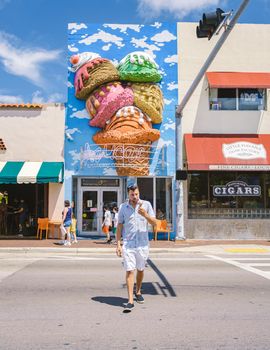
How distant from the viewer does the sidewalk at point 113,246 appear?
1503cm

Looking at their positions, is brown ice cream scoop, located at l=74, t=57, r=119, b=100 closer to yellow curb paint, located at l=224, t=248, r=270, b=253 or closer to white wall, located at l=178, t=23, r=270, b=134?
white wall, located at l=178, t=23, r=270, b=134

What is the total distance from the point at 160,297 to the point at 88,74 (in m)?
13.8

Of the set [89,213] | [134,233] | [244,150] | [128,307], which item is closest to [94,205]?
[89,213]

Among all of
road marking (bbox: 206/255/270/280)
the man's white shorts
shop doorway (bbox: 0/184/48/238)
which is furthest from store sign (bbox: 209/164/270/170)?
the man's white shorts

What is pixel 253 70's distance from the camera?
792 inches

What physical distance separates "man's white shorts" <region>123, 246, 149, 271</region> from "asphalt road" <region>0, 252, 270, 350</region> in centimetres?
64

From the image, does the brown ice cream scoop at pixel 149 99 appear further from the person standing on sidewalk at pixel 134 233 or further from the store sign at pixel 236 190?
the person standing on sidewalk at pixel 134 233

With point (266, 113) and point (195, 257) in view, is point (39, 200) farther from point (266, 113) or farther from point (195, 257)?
point (266, 113)

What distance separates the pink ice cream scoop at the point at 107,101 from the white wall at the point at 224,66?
8.87ft

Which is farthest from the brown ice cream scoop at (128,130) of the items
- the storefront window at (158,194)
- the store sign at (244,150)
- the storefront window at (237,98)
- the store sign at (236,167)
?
the storefront window at (237,98)

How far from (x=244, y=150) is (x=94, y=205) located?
7257 mm

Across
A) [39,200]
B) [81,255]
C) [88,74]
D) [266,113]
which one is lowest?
[81,255]

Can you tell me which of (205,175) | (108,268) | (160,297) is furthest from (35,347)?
(205,175)

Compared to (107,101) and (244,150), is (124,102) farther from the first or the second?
(244,150)
